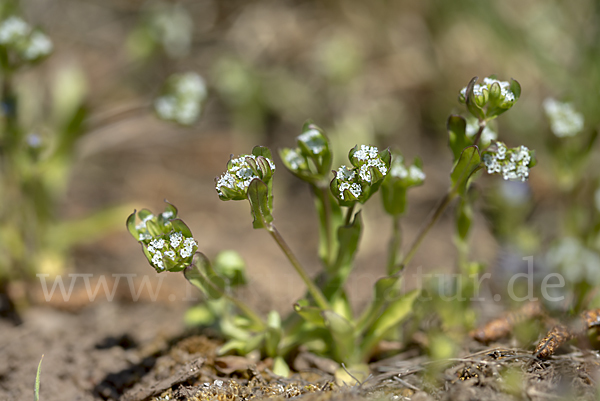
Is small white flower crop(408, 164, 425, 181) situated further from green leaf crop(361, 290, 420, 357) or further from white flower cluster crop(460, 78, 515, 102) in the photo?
green leaf crop(361, 290, 420, 357)

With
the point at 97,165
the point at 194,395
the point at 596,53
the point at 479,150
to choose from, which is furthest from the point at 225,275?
the point at 596,53

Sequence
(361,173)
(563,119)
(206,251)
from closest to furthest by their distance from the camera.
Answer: (361,173), (563,119), (206,251)

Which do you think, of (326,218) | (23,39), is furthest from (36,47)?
(326,218)

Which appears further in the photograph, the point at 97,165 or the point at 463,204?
the point at 97,165

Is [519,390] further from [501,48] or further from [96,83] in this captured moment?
[96,83]

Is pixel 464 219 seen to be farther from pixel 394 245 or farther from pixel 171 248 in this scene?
pixel 171 248

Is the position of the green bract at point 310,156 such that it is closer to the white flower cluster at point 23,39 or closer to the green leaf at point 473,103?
the green leaf at point 473,103
